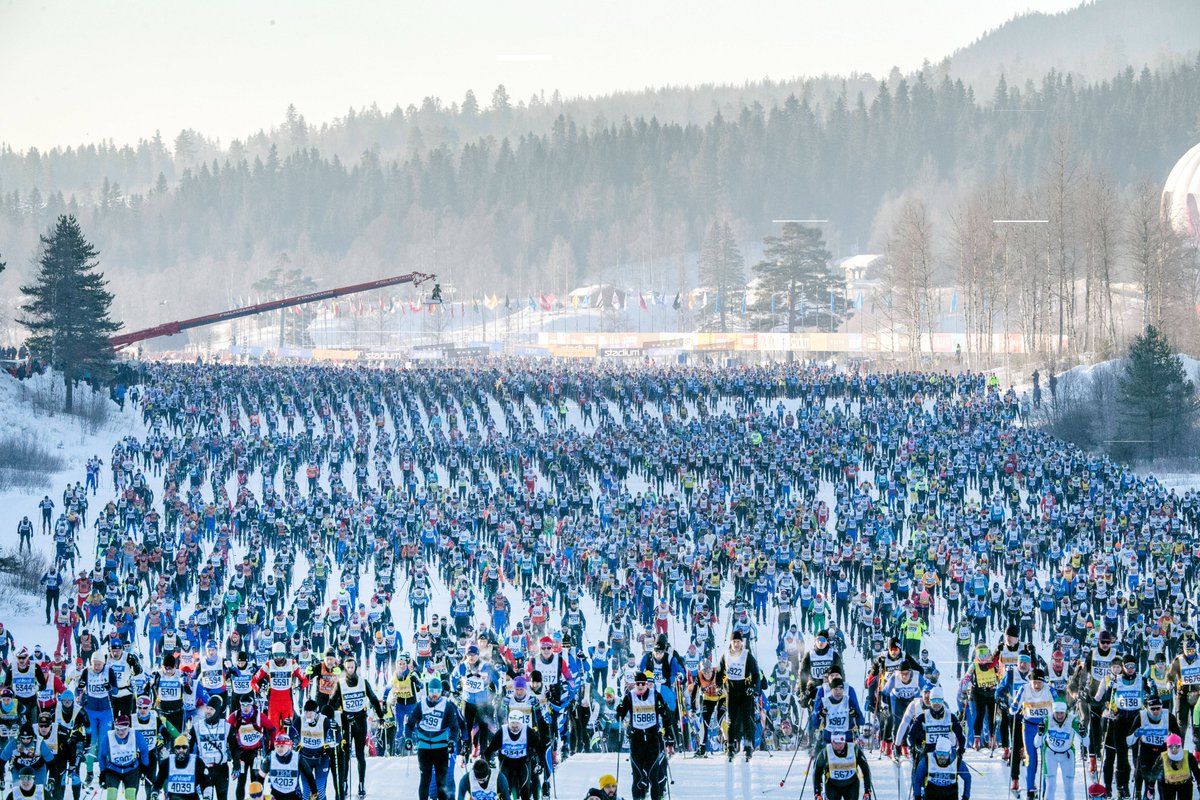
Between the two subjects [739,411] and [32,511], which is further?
[739,411]

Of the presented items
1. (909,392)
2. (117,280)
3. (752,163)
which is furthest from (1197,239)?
(117,280)

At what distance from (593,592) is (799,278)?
234 feet

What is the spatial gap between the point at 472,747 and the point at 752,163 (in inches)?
5588

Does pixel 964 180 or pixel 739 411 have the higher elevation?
pixel 964 180

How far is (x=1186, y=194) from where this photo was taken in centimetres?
9162


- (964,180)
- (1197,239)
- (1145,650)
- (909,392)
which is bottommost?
(1145,650)

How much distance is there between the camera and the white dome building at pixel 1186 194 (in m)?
88.6

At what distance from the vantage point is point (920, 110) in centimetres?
15750

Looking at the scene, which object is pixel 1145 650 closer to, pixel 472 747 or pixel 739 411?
pixel 472 747

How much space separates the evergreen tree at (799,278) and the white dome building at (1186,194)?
21708mm

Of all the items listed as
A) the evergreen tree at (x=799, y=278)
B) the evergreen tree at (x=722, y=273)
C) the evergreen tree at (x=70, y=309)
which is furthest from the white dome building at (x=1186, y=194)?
the evergreen tree at (x=70, y=309)

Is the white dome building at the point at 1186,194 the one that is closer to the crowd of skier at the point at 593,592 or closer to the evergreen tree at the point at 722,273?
the evergreen tree at the point at 722,273

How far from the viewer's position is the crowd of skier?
15.4m

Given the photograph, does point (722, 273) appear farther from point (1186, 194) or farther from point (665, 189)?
point (665, 189)
